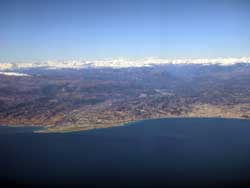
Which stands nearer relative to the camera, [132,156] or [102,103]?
[132,156]

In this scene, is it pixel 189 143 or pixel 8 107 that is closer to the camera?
pixel 189 143

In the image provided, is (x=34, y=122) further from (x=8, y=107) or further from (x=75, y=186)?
(x=75, y=186)

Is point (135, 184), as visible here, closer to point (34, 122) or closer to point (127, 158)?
point (127, 158)

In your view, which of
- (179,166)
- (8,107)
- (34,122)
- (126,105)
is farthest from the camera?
(126,105)

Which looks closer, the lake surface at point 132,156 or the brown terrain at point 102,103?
the lake surface at point 132,156

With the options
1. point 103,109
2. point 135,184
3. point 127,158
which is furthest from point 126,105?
point 135,184

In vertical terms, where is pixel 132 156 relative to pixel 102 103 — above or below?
above

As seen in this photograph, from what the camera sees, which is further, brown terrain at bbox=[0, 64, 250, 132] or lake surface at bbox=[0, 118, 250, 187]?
brown terrain at bbox=[0, 64, 250, 132]

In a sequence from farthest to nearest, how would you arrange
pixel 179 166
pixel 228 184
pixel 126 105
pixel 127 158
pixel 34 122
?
pixel 126 105 → pixel 34 122 → pixel 127 158 → pixel 179 166 → pixel 228 184
